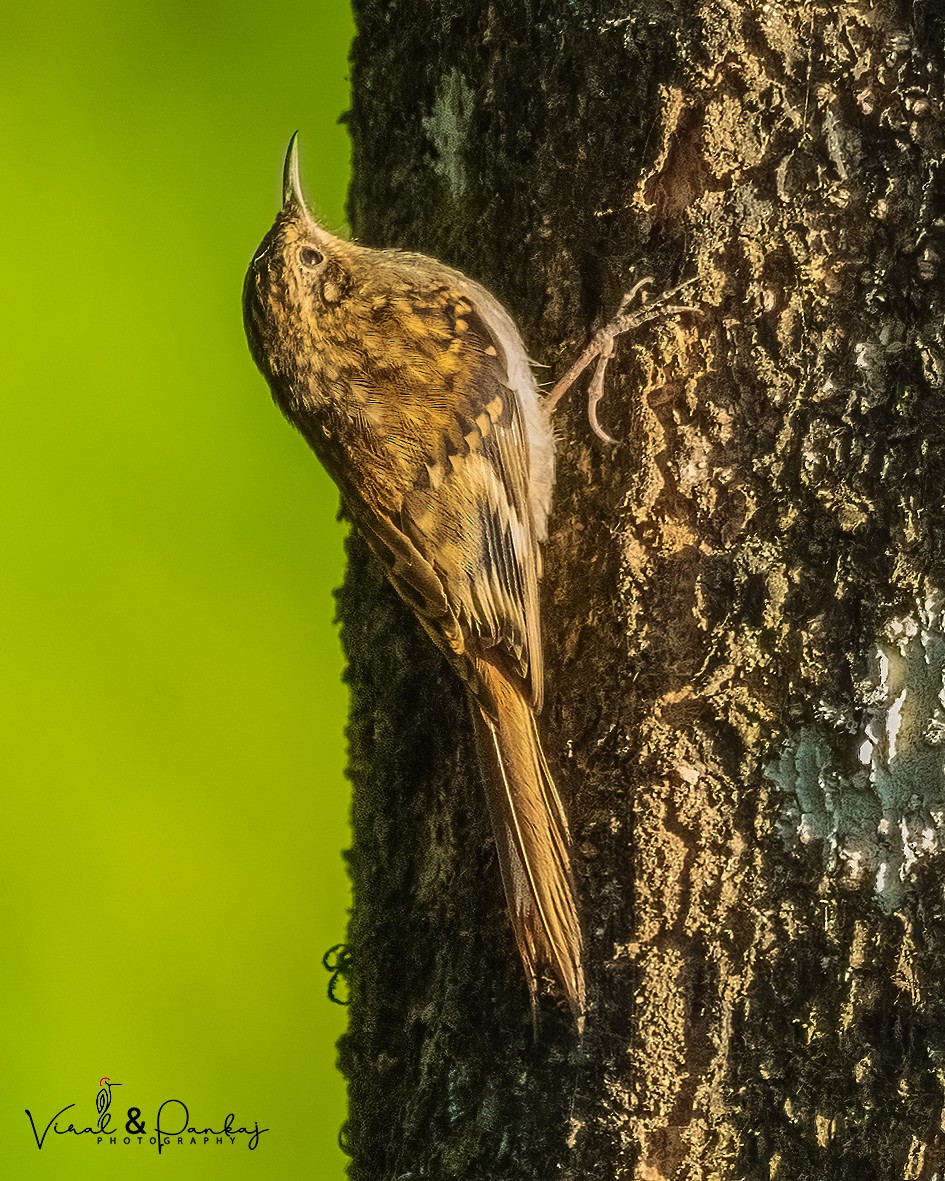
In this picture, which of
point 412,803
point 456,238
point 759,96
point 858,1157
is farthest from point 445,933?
point 759,96

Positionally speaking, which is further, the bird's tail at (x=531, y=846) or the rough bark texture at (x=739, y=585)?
the bird's tail at (x=531, y=846)

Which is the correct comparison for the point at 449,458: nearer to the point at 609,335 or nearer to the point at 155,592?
the point at 609,335

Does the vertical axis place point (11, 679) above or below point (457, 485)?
below

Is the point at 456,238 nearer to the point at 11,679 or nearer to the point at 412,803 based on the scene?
the point at 412,803
